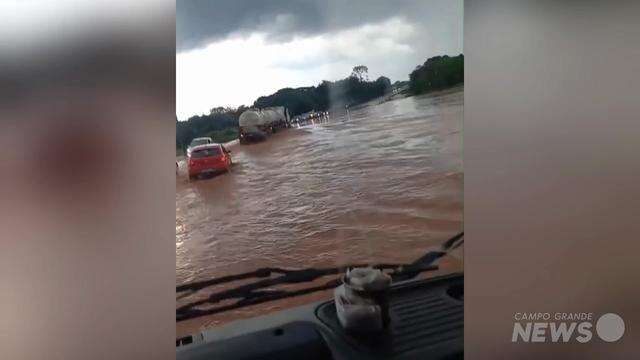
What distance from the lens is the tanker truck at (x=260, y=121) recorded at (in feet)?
5.79

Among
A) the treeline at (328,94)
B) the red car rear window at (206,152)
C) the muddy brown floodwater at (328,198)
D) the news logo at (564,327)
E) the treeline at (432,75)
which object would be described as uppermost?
the treeline at (432,75)

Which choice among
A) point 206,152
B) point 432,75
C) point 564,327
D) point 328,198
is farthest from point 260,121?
point 564,327

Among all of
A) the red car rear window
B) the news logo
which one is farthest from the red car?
the news logo

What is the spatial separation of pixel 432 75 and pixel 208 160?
83 centimetres

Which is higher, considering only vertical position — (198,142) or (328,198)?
(198,142)

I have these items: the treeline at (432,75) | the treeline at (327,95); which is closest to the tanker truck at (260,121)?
the treeline at (327,95)

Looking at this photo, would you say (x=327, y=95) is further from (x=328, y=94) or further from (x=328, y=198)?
(x=328, y=198)

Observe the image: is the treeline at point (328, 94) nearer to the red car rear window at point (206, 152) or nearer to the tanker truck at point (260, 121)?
the tanker truck at point (260, 121)

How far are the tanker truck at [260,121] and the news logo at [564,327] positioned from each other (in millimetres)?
1095

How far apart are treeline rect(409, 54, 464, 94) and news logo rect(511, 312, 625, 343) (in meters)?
0.87

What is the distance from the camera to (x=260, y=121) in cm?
177

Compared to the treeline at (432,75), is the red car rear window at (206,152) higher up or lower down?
lower down

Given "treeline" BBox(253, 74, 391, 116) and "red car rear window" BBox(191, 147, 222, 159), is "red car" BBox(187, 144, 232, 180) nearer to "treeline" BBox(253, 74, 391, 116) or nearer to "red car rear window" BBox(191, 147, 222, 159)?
"red car rear window" BBox(191, 147, 222, 159)

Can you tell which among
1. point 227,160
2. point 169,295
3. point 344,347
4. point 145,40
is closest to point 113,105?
point 145,40
